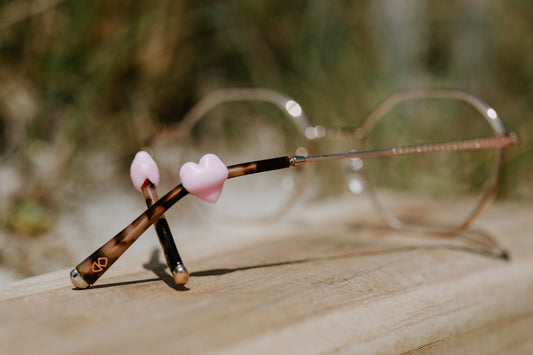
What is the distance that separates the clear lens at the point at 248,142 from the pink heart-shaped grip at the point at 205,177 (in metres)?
0.41

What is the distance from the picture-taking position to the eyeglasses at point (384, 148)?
550 mm

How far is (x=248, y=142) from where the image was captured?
2.68 feet

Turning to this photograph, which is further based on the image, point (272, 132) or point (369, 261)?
point (272, 132)

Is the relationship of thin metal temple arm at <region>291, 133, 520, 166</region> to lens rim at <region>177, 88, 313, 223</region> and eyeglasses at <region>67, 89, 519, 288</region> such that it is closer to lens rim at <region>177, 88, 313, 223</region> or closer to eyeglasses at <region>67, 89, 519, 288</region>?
eyeglasses at <region>67, 89, 519, 288</region>

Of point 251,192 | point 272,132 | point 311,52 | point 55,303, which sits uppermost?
point 311,52

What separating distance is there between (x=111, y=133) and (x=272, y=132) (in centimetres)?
28

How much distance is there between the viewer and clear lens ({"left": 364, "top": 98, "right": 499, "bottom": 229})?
0.65 metres

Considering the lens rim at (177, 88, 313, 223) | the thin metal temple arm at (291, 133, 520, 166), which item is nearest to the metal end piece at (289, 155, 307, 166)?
the thin metal temple arm at (291, 133, 520, 166)

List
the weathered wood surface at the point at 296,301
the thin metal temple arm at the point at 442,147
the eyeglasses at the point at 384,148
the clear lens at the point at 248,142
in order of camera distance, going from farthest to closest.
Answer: the clear lens at the point at 248,142
the eyeglasses at the point at 384,148
the thin metal temple arm at the point at 442,147
the weathered wood surface at the point at 296,301

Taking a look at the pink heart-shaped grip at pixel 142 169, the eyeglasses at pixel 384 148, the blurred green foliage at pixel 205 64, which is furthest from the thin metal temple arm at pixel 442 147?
the blurred green foliage at pixel 205 64

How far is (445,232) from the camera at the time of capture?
18.6 inches

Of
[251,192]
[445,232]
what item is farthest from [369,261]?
[251,192]

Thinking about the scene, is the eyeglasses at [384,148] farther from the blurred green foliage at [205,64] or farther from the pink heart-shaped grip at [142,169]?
the pink heart-shaped grip at [142,169]

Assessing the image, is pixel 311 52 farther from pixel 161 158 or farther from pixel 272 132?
pixel 161 158
